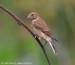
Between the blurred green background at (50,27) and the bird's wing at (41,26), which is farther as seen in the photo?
the blurred green background at (50,27)

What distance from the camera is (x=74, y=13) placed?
3.84 m

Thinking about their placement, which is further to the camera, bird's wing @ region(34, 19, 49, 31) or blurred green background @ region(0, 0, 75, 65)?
blurred green background @ region(0, 0, 75, 65)

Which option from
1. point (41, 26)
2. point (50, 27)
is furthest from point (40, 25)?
point (50, 27)

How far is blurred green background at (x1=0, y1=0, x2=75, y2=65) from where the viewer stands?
9.84 ft

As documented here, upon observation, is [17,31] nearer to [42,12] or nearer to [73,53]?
[73,53]

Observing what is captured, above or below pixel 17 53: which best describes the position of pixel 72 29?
below

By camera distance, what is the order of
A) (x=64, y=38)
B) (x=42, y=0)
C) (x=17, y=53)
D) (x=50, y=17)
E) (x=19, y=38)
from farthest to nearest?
(x=42, y=0) < (x=50, y=17) < (x=64, y=38) < (x=19, y=38) < (x=17, y=53)

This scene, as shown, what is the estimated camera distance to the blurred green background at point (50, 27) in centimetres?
300

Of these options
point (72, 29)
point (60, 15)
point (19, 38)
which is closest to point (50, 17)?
point (60, 15)

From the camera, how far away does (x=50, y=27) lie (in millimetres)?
3762

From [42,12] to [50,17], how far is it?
18.4 inches

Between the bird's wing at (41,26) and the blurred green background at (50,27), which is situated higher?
the bird's wing at (41,26)

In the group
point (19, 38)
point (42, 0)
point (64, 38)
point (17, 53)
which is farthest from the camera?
point (42, 0)

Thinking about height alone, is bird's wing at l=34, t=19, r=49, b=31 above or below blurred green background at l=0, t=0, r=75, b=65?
above
